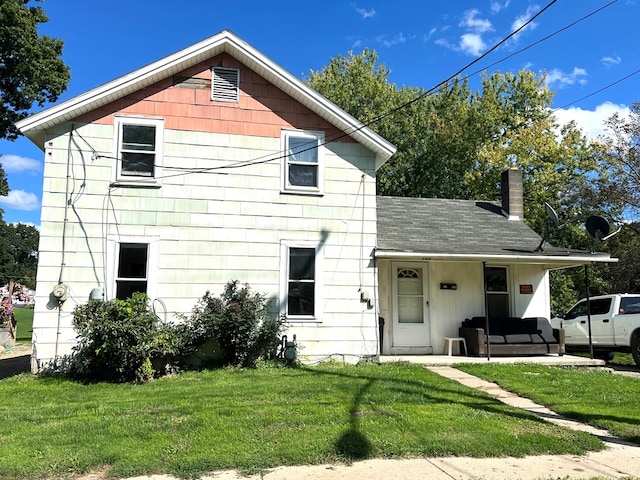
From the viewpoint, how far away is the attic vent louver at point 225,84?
1108 centimetres

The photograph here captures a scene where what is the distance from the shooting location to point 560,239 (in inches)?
1083

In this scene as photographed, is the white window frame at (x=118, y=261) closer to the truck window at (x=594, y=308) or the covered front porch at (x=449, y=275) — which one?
the covered front porch at (x=449, y=275)

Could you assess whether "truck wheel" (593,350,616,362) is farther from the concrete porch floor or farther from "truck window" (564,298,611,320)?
the concrete porch floor

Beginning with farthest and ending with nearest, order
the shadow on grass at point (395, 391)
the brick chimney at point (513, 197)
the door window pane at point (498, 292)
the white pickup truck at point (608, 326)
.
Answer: the brick chimney at point (513, 197), the door window pane at point (498, 292), the white pickup truck at point (608, 326), the shadow on grass at point (395, 391)

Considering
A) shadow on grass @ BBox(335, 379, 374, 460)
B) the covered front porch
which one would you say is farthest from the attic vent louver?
shadow on grass @ BBox(335, 379, 374, 460)

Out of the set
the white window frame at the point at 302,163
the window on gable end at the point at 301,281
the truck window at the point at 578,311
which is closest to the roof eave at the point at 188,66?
the white window frame at the point at 302,163

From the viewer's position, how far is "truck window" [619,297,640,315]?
41.8 ft

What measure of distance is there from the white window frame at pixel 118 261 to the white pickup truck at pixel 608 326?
11301 mm

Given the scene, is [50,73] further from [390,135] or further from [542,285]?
[542,285]

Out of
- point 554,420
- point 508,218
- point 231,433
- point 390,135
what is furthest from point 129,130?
point 390,135

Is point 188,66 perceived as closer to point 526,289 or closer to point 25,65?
point 526,289

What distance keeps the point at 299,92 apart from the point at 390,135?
64.5 ft

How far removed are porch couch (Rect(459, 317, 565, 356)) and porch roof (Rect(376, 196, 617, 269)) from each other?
160 centimetres

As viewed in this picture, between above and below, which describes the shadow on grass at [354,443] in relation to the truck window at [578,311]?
below
